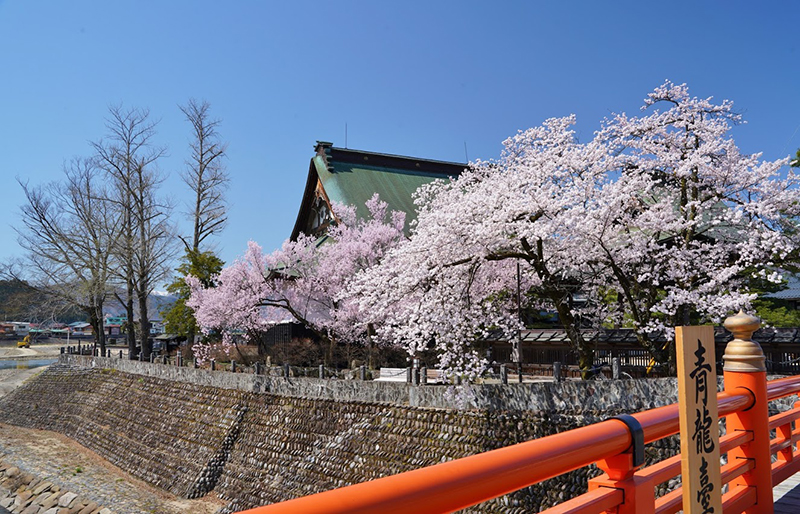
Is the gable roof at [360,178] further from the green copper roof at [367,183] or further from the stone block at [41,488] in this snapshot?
the stone block at [41,488]

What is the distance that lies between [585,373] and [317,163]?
75.1ft

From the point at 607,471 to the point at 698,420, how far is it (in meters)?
0.51

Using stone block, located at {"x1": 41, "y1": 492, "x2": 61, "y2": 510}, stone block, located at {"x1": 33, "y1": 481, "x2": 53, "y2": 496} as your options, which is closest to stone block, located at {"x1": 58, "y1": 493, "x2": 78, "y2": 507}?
stone block, located at {"x1": 41, "y1": 492, "x2": 61, "y2": 510}

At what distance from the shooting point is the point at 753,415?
12.8ft

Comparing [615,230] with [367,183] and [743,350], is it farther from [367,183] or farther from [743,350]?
[367,183]

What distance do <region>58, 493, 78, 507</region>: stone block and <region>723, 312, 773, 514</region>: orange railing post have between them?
61.3 ft

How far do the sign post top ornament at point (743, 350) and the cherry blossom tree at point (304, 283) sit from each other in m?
19.5

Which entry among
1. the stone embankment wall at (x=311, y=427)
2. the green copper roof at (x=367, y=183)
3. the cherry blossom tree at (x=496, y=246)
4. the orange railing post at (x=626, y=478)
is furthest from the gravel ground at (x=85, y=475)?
the green copper roof at (x=367, y=183)

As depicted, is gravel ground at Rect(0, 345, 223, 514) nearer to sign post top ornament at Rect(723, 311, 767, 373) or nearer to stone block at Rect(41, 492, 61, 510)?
stone block at Rect(41, 492, 61, 510)

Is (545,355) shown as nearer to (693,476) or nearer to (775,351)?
(775,351)

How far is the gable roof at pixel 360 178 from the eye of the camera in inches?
1230

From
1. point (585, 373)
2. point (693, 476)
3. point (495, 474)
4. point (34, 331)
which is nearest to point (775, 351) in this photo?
point (585, 373)

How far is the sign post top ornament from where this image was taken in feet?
12.2

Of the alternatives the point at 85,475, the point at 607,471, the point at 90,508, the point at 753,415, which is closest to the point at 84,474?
the point at 85,475
